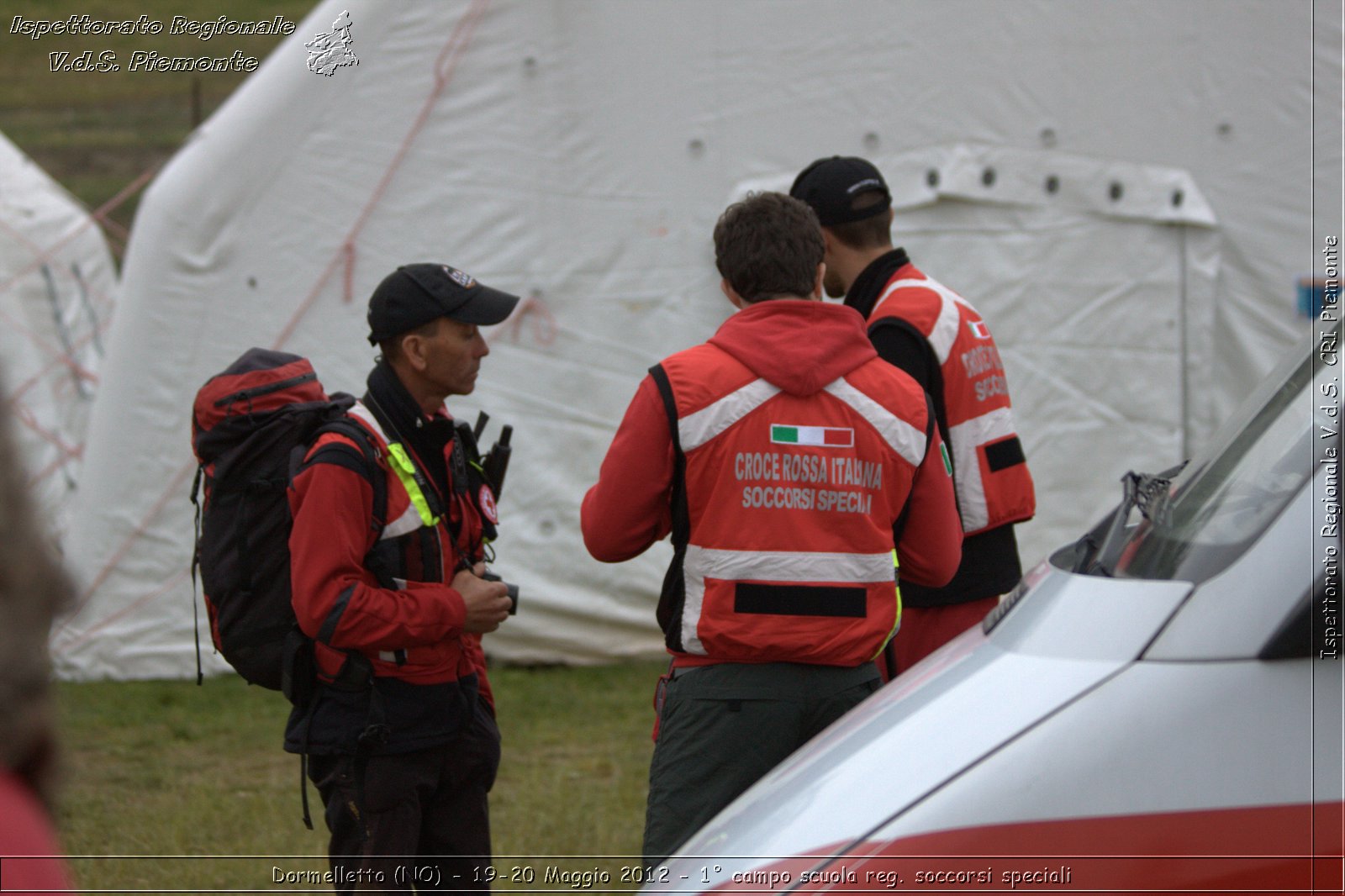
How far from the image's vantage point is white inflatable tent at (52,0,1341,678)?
21.6 feet

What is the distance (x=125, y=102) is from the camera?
22.7 metres

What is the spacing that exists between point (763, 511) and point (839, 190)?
47.0 inches

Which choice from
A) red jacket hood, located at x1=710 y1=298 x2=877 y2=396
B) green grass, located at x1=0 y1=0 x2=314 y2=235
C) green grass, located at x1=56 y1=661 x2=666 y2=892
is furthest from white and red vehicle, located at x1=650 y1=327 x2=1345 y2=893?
green grass, located at x1=0 y1=0 x2=314 y2=235

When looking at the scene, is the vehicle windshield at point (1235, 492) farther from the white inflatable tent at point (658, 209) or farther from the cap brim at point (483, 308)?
the white inflatable tent at point (658, 209)

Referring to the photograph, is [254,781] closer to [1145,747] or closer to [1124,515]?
[1124,515]

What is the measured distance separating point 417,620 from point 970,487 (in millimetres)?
1493

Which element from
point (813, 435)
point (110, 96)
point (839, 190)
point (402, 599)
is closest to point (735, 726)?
point (813, 435)

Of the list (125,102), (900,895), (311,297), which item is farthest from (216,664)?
(125,102)

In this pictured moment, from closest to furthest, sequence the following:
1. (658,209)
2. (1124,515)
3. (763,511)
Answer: (1124,515) → (763,511) → (658,209)

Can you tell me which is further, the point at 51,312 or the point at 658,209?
the point at 51,312

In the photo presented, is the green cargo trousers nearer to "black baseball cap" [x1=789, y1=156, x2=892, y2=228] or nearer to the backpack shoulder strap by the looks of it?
the backpack shoulder strap

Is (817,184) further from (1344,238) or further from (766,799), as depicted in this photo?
(1344,238)

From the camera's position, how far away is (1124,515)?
94.8 inches

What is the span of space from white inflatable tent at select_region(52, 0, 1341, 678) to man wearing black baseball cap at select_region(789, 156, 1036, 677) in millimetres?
3142
